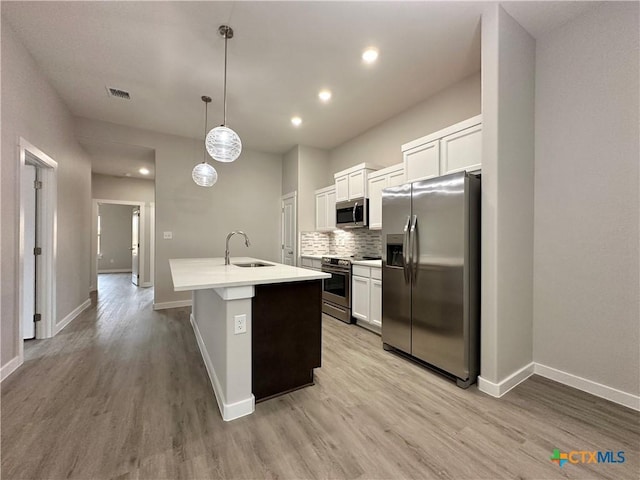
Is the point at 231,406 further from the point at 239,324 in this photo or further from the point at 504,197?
the point at 504,197

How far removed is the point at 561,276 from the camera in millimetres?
2354

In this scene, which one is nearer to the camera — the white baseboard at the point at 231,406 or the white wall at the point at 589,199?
the white baseboard at the point at 231,406

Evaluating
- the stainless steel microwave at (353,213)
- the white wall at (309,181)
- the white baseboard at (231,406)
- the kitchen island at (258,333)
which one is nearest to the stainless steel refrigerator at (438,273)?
the kitchen island at (258,333)

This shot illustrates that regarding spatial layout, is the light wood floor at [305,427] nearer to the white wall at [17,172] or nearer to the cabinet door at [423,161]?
the white wall at [17,172]

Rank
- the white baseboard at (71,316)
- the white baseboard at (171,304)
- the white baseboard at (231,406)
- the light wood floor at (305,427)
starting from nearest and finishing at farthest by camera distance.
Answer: the light wood floor at (305,427) < the white baseboard at (231,406) < the white baseboard at (71,316) < the white baseboard at (171,304)

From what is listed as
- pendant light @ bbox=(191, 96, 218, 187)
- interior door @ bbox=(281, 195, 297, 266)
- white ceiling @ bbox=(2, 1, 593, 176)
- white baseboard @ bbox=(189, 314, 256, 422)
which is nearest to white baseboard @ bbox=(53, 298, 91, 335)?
pendant light @ bbox=(191, 96, 218, 187)

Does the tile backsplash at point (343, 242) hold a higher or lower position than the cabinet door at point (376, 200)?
lower

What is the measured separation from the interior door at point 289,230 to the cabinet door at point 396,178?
2.24 metres

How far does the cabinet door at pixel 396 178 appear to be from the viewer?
11.7ft

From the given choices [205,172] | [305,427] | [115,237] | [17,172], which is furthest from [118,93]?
[115,237]

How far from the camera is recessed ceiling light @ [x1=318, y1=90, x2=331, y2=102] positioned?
349 cm

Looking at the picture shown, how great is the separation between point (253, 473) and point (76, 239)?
4.66 metres

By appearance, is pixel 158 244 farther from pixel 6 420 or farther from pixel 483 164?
pixel 483 164

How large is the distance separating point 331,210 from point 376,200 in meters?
1.15
